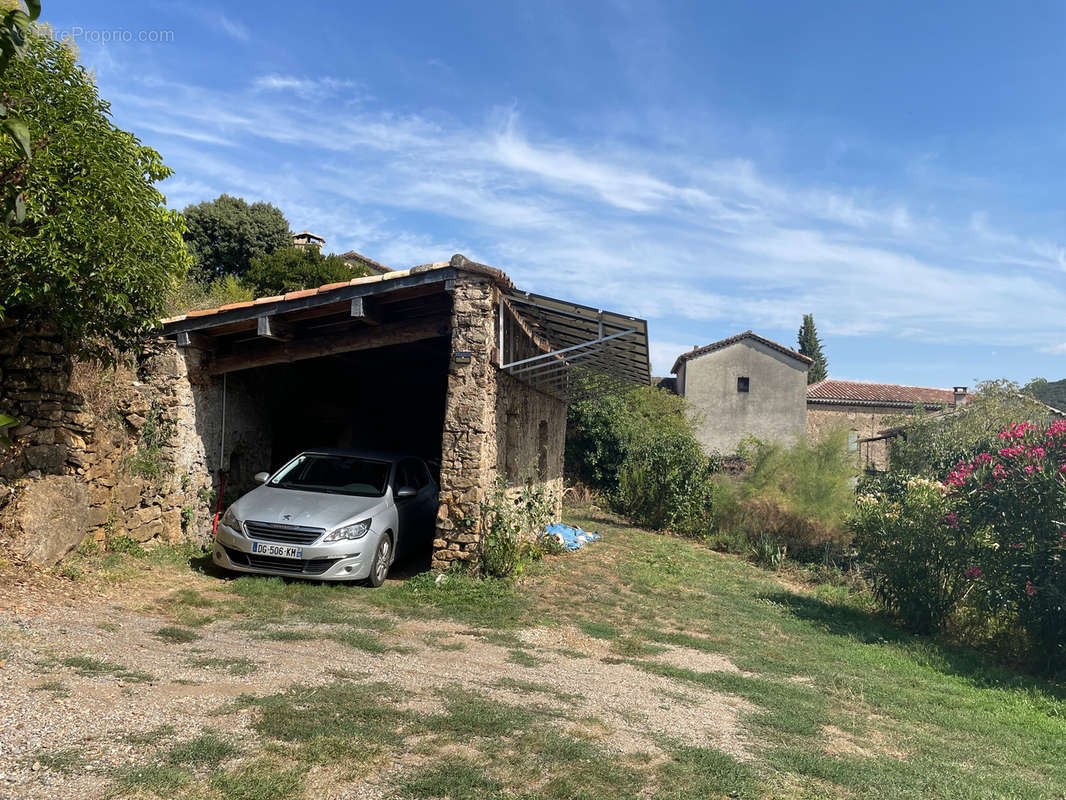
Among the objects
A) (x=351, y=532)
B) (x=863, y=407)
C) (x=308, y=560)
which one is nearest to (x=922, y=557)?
(x=351, y=532)

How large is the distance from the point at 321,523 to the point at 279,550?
19.5 inches

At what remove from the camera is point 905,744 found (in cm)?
528

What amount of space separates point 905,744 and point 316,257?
2515 cm

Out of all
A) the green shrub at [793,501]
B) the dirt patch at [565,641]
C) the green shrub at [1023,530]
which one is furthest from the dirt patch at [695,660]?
the green shrub at [793,501]

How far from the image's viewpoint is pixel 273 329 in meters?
9.36

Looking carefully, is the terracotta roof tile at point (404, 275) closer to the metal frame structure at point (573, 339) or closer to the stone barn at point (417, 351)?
the stone barn at point (417, 351)

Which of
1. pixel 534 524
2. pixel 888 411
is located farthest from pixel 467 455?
pixel 888 411

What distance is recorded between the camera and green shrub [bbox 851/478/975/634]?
9.53 m

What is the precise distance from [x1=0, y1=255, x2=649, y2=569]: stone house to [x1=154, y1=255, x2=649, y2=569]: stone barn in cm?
2

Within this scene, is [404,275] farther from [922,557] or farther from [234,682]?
[922,557]

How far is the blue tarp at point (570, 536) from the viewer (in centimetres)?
1286

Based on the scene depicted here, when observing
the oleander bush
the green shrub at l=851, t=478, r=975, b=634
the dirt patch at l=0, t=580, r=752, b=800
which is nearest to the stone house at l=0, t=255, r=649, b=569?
the dirt patch at l=0, t=580, r=752, b=800

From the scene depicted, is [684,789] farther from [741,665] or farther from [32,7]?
[32,7]

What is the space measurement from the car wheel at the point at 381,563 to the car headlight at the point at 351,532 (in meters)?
0.26
